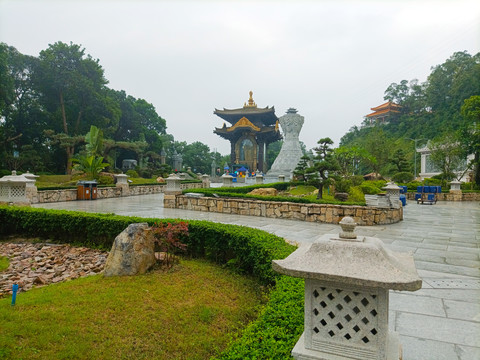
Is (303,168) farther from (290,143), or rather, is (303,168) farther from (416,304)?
(416,304)

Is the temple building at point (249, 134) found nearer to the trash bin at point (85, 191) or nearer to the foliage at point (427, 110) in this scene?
the foliage at point (427, 110)

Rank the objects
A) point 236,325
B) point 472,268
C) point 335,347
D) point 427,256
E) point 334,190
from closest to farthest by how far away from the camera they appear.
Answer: point 335,347 < point 236,325 < point 472,268 < point 427,256 < point 334,190

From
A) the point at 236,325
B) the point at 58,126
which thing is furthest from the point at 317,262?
the point at 58,126

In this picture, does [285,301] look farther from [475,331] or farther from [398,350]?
[475,331]

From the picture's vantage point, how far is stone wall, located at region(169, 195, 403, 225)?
9.97 m

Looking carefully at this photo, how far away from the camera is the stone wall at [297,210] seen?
32.7 feet

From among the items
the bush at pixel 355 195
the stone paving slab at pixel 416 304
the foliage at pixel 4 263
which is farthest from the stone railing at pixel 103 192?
the stone paving slab at pixel 416 304

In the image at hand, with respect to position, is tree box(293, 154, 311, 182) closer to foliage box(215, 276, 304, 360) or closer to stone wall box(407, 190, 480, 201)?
stone wall box(407, 190, 480, 201)

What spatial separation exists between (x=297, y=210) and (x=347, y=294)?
29.2ft

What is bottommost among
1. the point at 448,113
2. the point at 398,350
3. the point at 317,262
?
the point at 398,350

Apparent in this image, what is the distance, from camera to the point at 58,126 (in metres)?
32.7

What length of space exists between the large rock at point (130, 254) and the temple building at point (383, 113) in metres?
65.3

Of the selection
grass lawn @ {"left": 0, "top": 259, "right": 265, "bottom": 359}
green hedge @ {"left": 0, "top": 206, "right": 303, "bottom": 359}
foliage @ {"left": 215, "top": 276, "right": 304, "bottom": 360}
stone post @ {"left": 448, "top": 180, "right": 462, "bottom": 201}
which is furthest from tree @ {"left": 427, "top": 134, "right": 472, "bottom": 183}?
foliage @ {"left": 215, "top": 276, "right": 304, "bottom": 360}

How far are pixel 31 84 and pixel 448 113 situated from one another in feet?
180
